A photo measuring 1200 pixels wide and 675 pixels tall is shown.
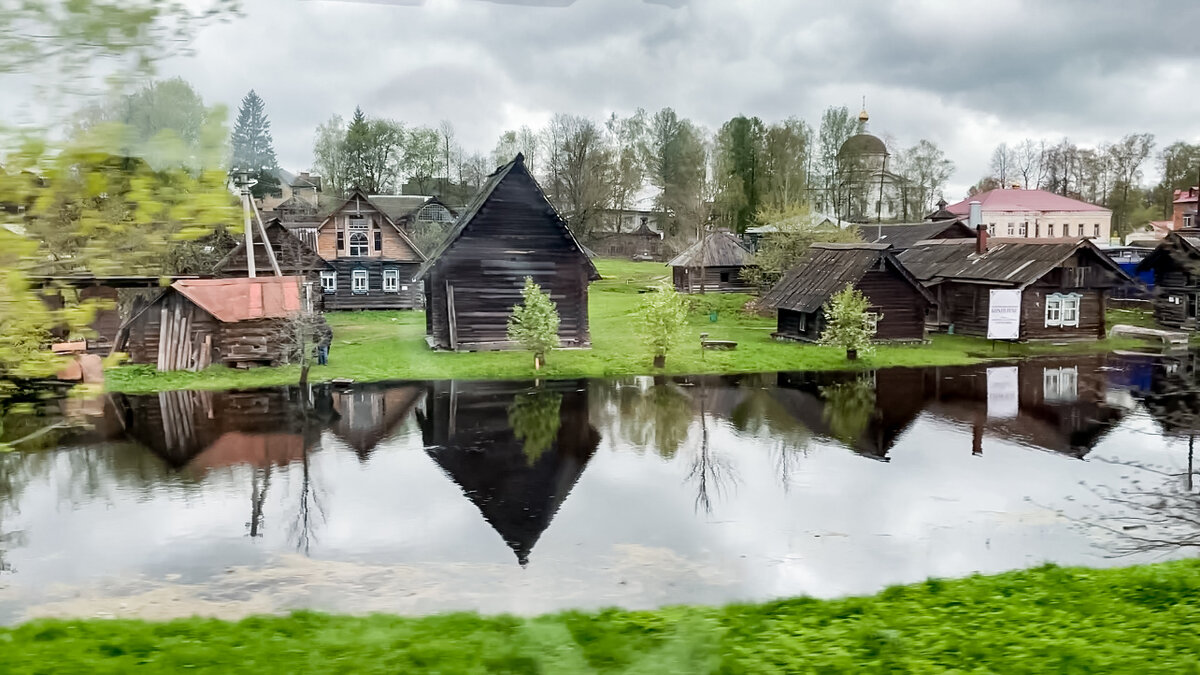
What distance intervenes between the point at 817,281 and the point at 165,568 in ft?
33.7

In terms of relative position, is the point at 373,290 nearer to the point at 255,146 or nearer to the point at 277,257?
the point at 277,257

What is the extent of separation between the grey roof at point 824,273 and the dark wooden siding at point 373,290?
5.44 meters

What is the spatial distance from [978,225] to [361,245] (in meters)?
9.89

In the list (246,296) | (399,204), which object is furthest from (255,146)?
(246,296)

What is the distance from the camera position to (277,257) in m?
8.40

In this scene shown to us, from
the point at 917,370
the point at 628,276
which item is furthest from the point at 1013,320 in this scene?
the point at 628,276

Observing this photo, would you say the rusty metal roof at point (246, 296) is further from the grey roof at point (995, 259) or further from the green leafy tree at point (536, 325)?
the grey roof at point (995, 259)

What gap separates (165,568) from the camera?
4.69m

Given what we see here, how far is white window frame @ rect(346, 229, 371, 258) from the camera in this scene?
8812 millimetres

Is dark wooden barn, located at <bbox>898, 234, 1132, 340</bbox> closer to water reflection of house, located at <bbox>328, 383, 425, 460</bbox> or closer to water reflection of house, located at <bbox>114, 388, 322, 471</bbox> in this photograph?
water reflection of house, located at <bbox>328, 383, 425, 460</bbox>

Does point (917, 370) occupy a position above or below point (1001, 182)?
below

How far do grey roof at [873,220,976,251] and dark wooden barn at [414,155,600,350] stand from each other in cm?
486

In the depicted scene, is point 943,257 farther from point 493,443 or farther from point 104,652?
point 104,652

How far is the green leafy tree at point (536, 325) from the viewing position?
33.4 feet
